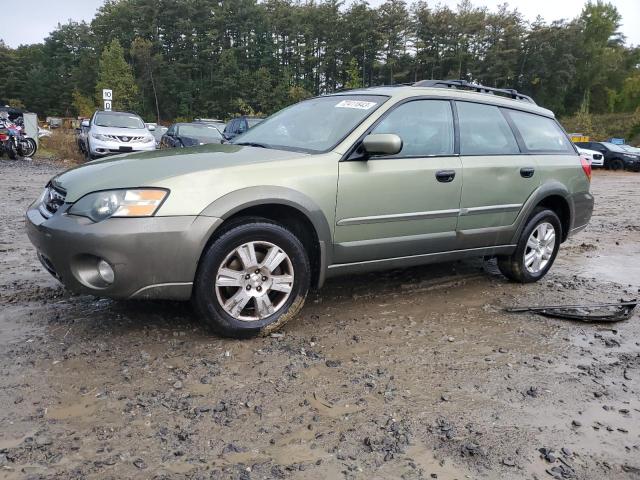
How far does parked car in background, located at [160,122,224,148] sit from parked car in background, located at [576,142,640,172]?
19761 millimetres

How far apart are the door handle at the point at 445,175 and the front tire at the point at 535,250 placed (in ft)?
3.78

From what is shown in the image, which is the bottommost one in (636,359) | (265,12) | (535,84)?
(636,359)

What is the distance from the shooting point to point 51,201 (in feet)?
10.6

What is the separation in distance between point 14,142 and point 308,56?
57.5 meters

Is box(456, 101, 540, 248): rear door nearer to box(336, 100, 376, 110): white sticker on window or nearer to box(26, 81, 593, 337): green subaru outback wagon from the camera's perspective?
box(26, 81, 593, 337): green subaru outback wagon

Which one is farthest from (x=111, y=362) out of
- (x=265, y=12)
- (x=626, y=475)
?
(x=265, y=12)

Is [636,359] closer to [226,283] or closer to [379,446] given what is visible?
[379,446]

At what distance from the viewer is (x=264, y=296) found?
3.29 meters

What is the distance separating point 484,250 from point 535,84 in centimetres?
6638

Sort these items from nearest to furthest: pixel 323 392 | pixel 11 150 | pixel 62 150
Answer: pixel 323 392 < pixel 11 150 < pixel 62 150

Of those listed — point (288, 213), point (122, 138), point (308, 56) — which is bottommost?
point (122, 138)

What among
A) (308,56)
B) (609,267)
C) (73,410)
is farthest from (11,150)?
(308,56)

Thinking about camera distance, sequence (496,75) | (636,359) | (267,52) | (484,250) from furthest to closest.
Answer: (267,52)
(496,75)
(484,250)
(636,359)

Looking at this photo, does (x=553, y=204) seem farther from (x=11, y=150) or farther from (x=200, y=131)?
(x=11, y=150)
